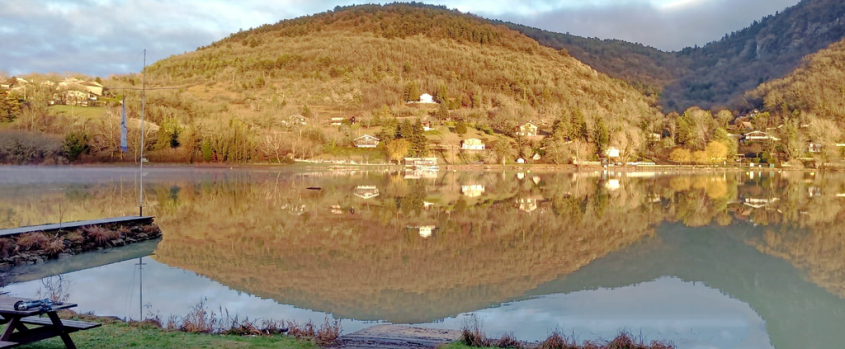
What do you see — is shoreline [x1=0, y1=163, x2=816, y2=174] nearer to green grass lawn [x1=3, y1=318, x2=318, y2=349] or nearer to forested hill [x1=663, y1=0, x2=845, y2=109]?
forested hill [x1=663, y1=0, x2=845, y2=109]

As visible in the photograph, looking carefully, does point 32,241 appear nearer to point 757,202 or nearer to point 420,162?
point 757,202

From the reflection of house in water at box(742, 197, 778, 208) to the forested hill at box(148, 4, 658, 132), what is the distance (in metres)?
56.5

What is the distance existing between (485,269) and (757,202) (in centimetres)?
2223

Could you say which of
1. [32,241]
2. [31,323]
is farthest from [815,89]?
[31,323]

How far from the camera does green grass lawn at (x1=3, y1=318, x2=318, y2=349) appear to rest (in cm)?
573

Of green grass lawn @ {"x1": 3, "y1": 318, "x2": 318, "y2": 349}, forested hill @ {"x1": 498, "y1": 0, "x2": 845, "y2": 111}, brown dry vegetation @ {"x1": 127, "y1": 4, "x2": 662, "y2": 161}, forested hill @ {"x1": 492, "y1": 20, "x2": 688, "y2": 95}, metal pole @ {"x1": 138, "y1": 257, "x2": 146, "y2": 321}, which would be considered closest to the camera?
green grass lawn @ {"x1": 3, "y1": 318, "x2": 318, "y2": 349}

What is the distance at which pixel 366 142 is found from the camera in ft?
257

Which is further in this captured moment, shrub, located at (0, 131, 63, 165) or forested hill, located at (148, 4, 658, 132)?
forested hill, located at (148, 4, 658, 132)

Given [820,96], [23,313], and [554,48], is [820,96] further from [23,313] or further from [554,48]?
[23,313]

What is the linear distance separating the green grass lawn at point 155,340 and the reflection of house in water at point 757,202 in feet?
85.3

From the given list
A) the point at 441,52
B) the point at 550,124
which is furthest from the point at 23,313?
the point at 441,52

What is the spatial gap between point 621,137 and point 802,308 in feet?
250

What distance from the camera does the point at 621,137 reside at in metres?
81.6

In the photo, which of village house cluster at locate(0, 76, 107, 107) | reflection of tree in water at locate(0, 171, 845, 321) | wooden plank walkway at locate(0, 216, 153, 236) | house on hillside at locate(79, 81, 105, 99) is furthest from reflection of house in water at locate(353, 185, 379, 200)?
house on hillside at locate(79, 81, 105, 99)
